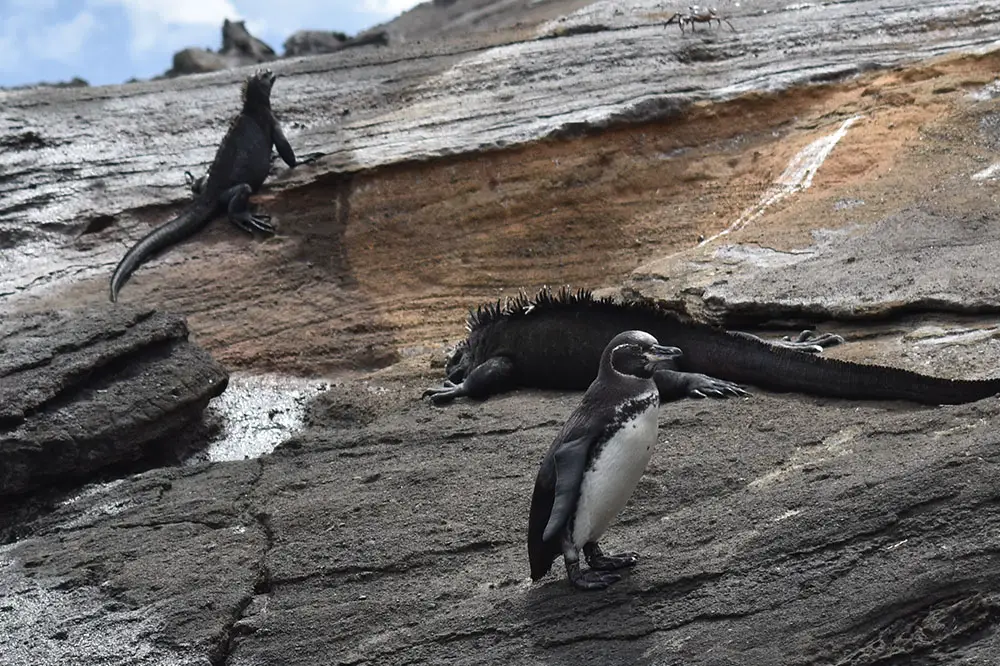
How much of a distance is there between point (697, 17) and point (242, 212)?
4.78m

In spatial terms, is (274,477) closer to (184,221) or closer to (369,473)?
(369,473)

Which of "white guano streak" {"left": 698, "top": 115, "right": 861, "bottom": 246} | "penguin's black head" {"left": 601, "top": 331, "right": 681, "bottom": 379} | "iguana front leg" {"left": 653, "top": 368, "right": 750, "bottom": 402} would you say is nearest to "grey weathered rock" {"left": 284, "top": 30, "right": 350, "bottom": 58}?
"white guano streak" {"left": 698, "top": 115, "right": 861, "bottom": 246}

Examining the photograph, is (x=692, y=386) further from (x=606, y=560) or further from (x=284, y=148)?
(x=284, y=148)

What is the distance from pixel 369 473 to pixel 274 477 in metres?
0.58

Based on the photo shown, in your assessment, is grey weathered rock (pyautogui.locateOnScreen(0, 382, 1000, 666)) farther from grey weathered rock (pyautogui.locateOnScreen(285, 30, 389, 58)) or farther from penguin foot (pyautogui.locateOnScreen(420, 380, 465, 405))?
grey weathered rock (pyautogui.locateOnScreen(285, 30, 389, 58))

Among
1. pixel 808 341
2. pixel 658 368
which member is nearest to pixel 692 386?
pixel 658 368

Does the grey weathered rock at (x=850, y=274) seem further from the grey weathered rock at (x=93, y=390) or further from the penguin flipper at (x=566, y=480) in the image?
the grey weathered rock at (x=93, y=390)

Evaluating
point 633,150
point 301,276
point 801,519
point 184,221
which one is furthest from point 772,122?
point 801,519

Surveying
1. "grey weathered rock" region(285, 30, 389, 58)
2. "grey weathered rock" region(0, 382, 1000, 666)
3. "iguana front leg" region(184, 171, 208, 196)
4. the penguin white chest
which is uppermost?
"grey weathered rock" region(285, 30, 389, 58)

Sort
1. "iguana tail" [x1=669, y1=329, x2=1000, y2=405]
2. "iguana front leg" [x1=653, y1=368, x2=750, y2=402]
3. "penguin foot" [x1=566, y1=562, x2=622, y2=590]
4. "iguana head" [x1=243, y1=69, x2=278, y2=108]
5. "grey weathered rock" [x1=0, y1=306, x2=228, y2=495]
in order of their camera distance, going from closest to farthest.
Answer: "penguin foot" [x1=566, y1=562, x2=622, y2=590] → "iguana tail" [x1=669, y1=329, x2=1000, y2=405] → "iguana front leg" [x1=653, y1=368, x2=750, y2=402] → "grey weathered rock" [x1=0, y1=306, x2=228, y2=495] → "iguana head" [x1=243, y1=69, x2=278, y2=108]

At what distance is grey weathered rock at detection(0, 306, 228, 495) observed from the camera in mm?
6949

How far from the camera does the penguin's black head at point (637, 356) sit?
455cm

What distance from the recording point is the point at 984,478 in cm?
420

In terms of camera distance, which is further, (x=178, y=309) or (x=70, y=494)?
(x=178, y=309)
